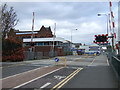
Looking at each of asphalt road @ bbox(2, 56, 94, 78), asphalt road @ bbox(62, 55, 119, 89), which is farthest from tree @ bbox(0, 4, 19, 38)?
asphalt road @ bbox(62, 55, 119, 89)

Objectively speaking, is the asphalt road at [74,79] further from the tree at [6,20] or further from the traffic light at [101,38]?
the tree at [6,20]

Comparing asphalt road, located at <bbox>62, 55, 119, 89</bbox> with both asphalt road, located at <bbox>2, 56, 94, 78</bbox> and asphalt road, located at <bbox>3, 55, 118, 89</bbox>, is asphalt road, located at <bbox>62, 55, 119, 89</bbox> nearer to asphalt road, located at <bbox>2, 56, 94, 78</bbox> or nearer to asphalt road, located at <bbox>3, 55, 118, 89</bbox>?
asphalt road, located at <bbox>3, 55, 118, 89</bbox>

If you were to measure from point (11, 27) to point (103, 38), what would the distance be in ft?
66.7

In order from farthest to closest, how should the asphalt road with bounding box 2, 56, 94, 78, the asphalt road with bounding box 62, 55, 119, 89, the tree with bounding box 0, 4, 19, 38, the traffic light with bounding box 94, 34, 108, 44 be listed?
the tree with bounding box 0, 4, 19, 38
the traffic light with bounding box 94, 34, 108, 44
the asphalt road with bounding box 2, 56, 94, 78
the asphalt road with bounding box 62, 55, 119, 89

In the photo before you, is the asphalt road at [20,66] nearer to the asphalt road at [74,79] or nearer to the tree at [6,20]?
the asphalt road at [74,79]

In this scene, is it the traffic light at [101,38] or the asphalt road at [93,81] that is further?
the traffic light at [101,38]

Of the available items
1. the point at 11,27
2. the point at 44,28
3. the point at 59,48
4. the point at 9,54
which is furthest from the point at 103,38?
the point at 44,28

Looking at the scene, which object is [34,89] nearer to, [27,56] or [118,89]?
[118,89]

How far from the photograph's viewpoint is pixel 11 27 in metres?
35.0

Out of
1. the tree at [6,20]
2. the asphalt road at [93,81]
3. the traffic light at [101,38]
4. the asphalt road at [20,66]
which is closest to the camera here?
the asphalt road at [93,81]

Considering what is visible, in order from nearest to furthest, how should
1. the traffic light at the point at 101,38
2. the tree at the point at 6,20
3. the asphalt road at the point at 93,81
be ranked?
the asphalt road at the point at 93,81 → the traffic light at the point at 101,38 → the tree at the point at 6,20

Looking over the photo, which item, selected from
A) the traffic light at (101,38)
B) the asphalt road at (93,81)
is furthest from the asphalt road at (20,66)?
the asphalt road at (93,81)

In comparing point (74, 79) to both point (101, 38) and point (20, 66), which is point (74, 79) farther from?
point (101, 38)

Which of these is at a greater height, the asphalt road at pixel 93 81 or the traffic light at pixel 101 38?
the traffic light at pixel 101 38
